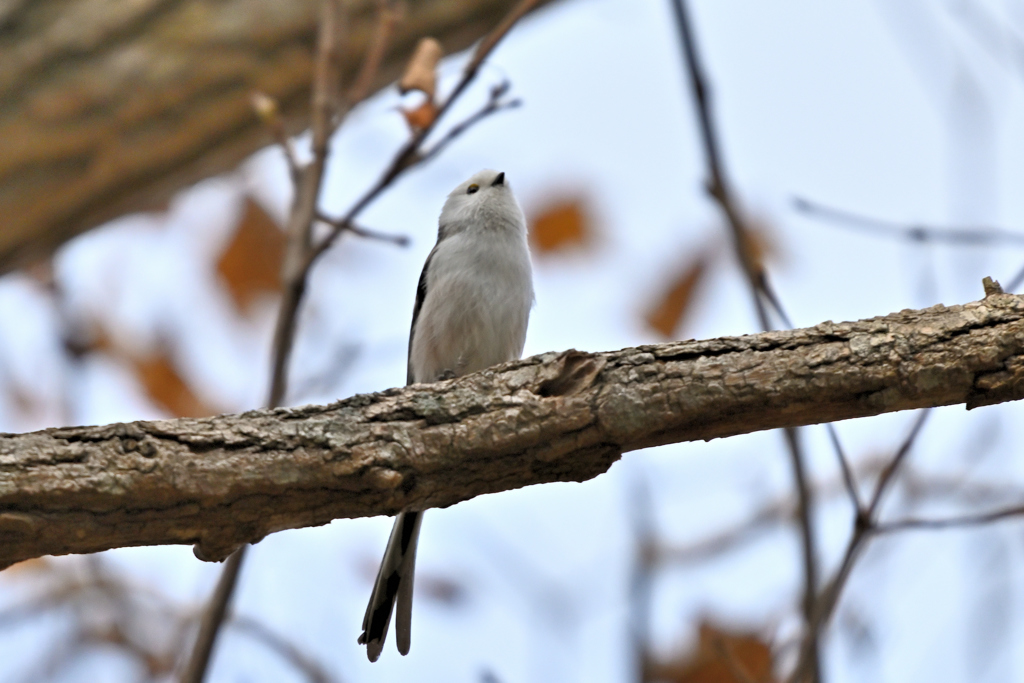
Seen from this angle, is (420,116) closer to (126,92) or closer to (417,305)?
(417,305)

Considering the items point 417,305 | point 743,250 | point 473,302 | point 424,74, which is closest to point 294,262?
point 424,74

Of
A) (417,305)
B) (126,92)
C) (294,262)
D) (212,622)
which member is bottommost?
(212,622)

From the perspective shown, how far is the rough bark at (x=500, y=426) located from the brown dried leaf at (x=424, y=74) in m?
1.35

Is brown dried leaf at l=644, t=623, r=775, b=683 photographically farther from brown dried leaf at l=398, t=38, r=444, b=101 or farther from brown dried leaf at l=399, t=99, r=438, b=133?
brown dried leaf at l=398, t=38, r=444, b=101

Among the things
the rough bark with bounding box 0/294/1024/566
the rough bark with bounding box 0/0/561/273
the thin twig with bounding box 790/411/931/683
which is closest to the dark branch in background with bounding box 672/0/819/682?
the thin twig with bounding box 790/411/931/683

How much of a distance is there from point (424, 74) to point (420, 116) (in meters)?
0.18

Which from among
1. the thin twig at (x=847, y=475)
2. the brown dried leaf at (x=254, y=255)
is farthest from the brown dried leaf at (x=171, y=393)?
the thin twig at (x=847, y=475)

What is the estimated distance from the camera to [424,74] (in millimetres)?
3480

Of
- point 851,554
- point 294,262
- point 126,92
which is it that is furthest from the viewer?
point 126,92

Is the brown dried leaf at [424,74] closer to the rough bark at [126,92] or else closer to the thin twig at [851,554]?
the rough bark at [126,92]

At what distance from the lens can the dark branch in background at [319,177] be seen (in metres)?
3.12

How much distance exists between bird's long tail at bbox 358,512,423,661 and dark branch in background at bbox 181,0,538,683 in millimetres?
536

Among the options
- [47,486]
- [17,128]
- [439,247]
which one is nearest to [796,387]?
[47,486]

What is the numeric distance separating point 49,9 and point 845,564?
4.01 meters
